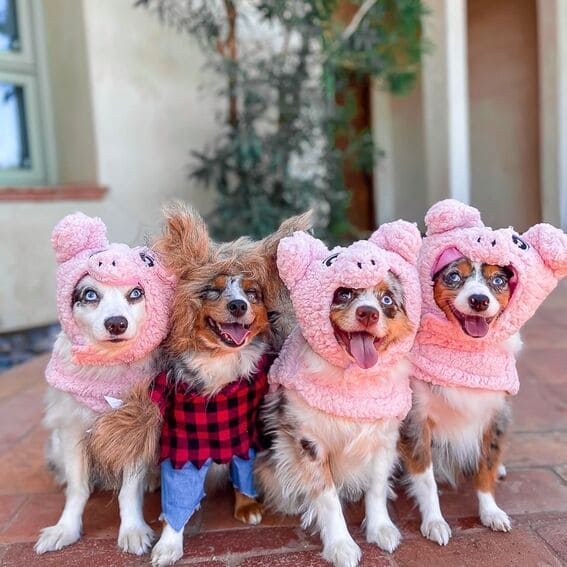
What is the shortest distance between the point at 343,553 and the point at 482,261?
1027 mm

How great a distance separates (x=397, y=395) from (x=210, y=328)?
0.66 meters

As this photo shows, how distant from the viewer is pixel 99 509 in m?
2.24

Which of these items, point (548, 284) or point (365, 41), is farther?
point (365, 41)

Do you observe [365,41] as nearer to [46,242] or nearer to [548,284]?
[46,242]

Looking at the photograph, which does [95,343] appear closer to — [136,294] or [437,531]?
[136,294]

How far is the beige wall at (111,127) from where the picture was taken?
4.73 meters

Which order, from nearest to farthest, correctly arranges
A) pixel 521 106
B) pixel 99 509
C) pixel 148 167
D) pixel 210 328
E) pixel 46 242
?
pixel 210 328 → pixel 99 509 → pixel 46 242 → pixel 148 167 → pixel 521 106

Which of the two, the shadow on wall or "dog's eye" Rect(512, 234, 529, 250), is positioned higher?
"dog's eye" Rect(512, 234, 529, 250)

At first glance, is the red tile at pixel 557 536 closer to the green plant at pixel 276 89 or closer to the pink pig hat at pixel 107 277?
the pink pig hat at pixel 107 277

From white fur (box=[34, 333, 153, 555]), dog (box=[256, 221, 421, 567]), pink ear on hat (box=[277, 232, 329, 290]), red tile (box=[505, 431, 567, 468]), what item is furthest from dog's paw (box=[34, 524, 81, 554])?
red tile (box=[505, 431, 567, 468])

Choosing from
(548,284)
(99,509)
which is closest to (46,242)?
(99,509)

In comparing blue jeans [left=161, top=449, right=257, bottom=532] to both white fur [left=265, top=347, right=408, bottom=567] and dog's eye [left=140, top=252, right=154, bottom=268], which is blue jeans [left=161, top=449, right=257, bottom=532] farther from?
dog's eye [left=140, top=252, right=154, bottom=268]

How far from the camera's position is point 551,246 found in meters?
1.79

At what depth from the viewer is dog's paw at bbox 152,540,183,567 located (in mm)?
1847
